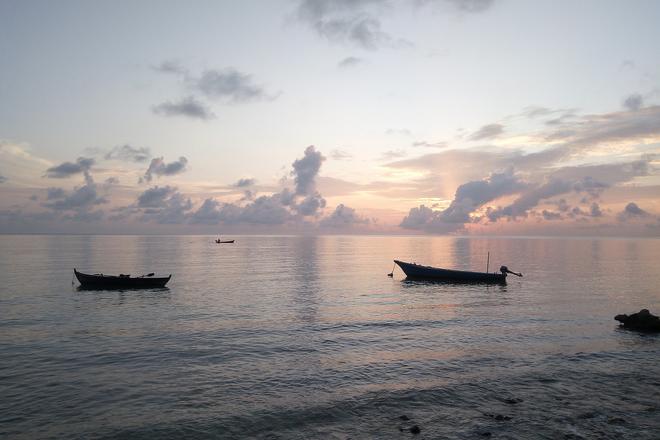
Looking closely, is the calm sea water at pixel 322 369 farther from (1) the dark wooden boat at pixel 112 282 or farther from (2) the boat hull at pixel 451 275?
(2) the boat hull at pixel 451 275

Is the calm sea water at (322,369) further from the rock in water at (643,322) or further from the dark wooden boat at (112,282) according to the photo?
the dark wooden boat at (112,282)

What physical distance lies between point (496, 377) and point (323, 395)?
10566 millimetres

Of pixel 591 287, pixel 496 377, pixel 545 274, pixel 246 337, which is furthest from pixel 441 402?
pixel 545 274

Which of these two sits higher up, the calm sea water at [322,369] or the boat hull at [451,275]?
the boat hull at [451,275]

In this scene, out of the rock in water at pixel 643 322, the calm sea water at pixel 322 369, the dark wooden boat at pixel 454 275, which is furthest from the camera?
the dark wooden boat at pixel 454 275

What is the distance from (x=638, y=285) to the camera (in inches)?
2766

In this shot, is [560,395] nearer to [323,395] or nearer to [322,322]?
[323,395]

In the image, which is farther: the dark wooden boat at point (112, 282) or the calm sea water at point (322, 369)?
the dark wooden boat at point (112, 282)

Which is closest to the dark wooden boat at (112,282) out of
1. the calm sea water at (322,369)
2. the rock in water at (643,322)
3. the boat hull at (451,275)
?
the calm sea water at (322,369)

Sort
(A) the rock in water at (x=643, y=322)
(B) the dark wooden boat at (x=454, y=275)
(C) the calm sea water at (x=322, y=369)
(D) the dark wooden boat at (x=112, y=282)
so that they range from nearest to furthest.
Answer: (C) the calm sea water at (x=322, y=369) → (A) the rock in water at (x=643, y=322) → (D) the dark wooden boat at (x=112, y=282) → (B) the dark wooden boat at (x=454, y=275)

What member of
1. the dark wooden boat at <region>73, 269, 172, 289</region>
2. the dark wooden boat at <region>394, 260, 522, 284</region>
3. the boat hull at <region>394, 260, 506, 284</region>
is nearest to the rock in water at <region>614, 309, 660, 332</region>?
the dark wooden boat at <region>394, 260, 522, 284</region>

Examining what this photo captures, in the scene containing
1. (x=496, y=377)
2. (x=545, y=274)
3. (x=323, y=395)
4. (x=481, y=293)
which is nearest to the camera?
(x=323, y=395)

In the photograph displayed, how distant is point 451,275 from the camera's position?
74.4 metres

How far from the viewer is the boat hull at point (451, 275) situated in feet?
237
